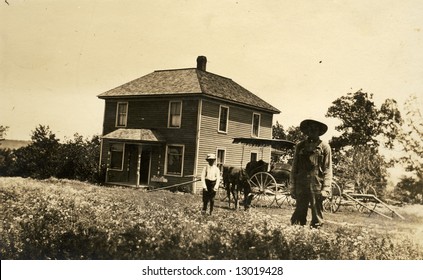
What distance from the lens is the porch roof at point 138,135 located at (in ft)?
50.7

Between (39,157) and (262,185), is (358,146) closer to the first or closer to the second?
(262,185)

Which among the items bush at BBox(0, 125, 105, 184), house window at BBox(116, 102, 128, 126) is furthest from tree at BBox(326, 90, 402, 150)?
house window at BBox(116, 102, 128, 126)

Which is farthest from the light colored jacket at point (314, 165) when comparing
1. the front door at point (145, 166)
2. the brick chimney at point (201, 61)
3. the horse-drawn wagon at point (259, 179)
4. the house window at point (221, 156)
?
the front door at point (145, 166)

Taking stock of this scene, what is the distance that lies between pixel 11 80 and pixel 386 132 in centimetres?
846

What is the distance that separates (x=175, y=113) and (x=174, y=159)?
80.2 inches

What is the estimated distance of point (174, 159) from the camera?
1606cm

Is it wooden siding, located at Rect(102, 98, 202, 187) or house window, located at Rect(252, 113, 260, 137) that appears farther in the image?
house window, located at Rect(252, 113, 260, 137)

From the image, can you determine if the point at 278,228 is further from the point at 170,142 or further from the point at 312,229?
the point at 170,142

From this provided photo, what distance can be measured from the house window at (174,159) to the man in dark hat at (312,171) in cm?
855

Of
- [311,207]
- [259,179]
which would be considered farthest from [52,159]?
[311,207]

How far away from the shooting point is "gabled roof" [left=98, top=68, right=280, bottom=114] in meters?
14.3

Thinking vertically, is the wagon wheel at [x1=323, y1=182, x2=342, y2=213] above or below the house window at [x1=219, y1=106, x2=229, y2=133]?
below

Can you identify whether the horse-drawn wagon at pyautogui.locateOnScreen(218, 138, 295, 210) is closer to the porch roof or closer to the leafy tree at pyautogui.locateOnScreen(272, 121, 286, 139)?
the leafy tree at pyautogui.locateOnScreen(272, 121, 286, 139)

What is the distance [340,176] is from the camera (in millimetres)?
14008
